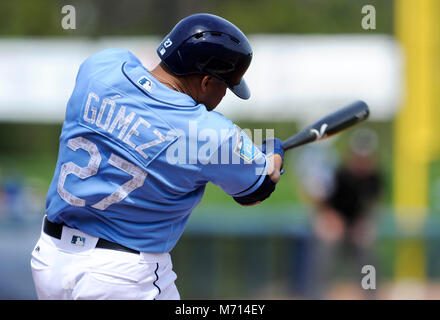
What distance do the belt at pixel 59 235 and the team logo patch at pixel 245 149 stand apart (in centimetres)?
62

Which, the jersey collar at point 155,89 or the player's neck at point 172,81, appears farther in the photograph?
the player's neck at point 172,81

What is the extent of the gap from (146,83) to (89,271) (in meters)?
0.83

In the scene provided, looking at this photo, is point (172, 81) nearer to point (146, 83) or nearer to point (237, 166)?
point (146, 83)

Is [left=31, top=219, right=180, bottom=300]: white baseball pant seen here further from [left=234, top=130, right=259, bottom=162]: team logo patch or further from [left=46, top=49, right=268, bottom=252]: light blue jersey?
[left=234, top=130, right=259, bottom=162]: team logo patch

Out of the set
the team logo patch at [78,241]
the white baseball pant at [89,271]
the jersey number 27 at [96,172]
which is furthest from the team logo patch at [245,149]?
the team logo patch at [78,241]

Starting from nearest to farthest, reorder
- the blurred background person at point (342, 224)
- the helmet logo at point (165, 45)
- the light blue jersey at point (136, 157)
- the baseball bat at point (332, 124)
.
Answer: the light blue jersey at point (136, 157)
the helmet logo at point (165, 45)
the baseball bat at point (332, 124)
the blurred background person at point (342, 224)

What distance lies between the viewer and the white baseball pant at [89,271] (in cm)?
305

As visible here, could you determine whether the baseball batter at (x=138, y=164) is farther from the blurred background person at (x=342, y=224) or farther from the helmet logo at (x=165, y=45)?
the blurred background person at (x=342, y=224)

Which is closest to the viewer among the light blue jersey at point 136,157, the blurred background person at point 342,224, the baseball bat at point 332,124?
the light blue jersey at point 136,157

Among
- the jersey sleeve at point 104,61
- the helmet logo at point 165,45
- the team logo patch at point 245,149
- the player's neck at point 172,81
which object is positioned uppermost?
the helmet logo at point 165,45

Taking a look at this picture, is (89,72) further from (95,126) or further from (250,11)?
(250,11)

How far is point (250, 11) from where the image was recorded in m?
20.5
